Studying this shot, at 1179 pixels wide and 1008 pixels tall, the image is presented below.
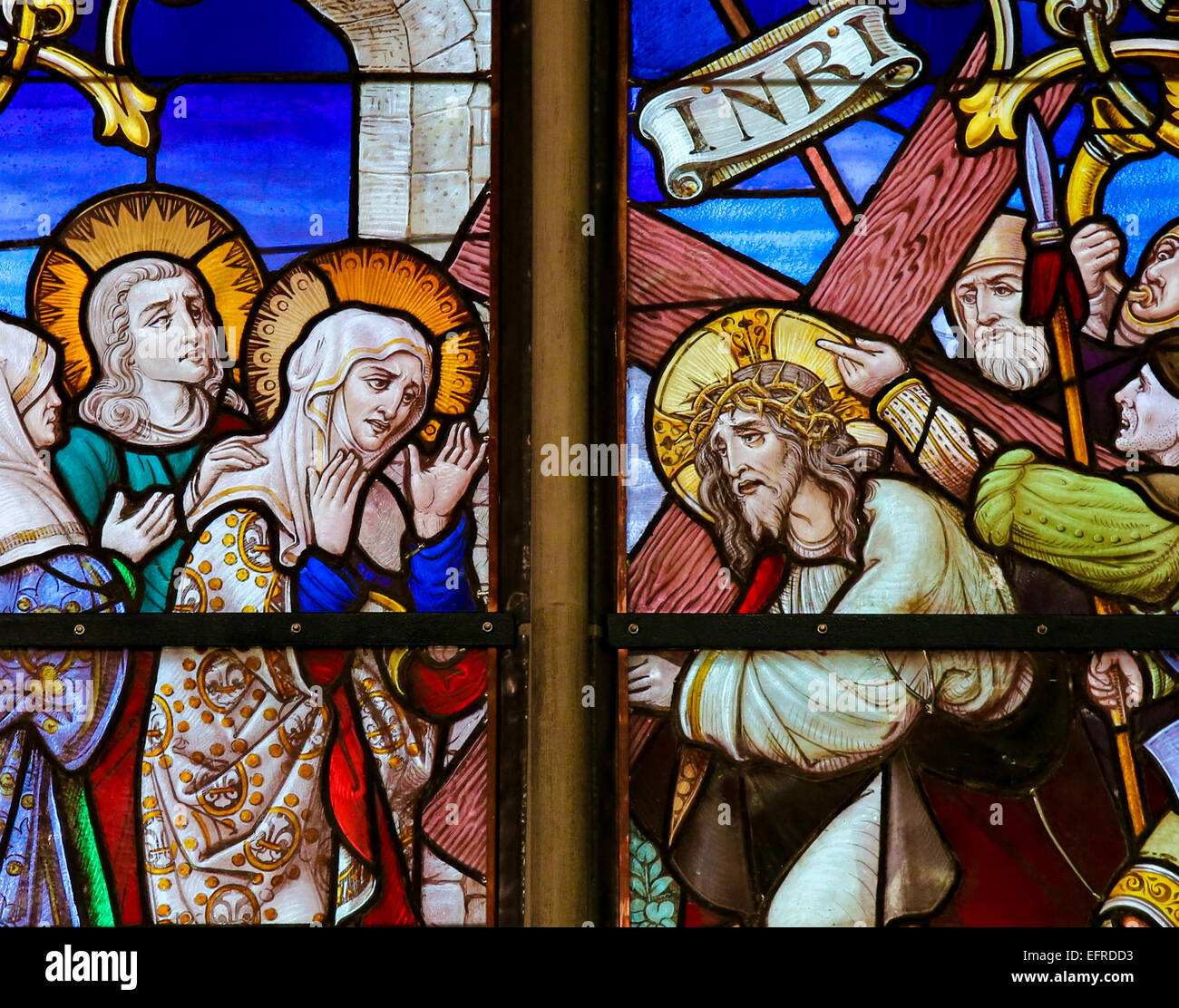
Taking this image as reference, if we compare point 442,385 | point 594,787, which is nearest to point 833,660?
point 594,787

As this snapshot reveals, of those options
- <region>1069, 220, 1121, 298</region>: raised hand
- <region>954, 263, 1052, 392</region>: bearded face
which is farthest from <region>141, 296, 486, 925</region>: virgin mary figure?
<region>1069, 220, 1121, 298</region>: raised hand

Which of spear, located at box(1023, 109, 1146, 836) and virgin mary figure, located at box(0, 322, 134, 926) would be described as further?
spear, located at box(1023, 109, 1146, 836)

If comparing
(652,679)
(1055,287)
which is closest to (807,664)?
(652,679)

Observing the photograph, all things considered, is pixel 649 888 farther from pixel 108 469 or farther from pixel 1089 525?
pixel 108 469

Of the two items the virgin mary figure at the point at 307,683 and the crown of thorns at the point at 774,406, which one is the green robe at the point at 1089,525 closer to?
the crown of thorns at the point at 774,406

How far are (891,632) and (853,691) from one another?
0.14 metres

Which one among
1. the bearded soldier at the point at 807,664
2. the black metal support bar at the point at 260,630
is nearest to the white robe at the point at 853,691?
the bearded soldier at the point at 807,664

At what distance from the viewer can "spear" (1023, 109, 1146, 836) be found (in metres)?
2.68

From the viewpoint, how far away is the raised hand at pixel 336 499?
264 cm

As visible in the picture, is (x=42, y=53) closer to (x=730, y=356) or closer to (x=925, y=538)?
(x=730, y=356)

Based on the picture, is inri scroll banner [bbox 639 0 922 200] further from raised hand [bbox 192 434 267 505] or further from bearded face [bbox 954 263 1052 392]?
raised hand [bbox 192 434 267 505]

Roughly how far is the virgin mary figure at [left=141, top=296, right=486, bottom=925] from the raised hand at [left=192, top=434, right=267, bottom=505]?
16 millimetres

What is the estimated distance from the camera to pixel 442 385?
2.68 m

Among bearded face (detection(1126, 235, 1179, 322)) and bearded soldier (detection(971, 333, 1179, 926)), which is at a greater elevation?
bearded face (detection(1126, 235, 1179, 322))
